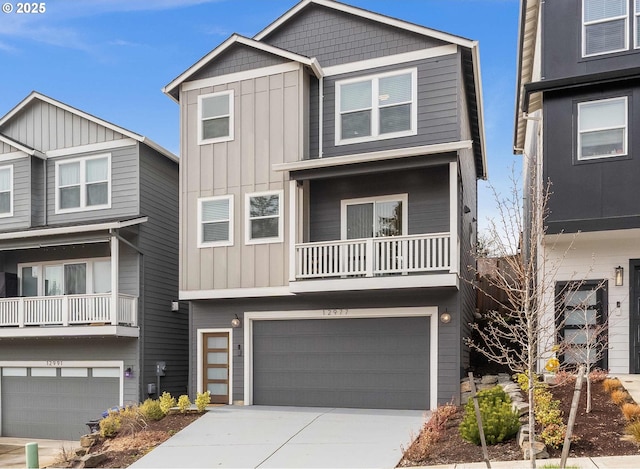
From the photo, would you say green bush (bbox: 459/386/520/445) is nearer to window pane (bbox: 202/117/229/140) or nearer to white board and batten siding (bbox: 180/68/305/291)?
white board and batten siding (bbox: 180/68/305/291)

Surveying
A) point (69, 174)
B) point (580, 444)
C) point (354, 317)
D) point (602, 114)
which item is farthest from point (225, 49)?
point (580, 444)

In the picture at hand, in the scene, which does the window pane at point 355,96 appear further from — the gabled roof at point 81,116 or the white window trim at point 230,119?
the gabled roof at point 81,116

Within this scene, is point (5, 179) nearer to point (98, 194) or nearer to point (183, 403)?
point (98, 194)

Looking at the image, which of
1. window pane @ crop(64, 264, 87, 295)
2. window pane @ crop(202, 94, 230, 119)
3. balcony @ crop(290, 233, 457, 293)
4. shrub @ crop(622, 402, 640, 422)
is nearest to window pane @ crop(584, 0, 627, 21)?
balcony @ crop(290, 233, 457, 293)

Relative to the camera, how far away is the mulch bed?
27.3ft

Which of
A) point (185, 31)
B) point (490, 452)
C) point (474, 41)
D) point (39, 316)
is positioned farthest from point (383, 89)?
point (39, 316)

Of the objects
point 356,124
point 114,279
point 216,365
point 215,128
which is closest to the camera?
point 356,124

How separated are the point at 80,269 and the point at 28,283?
1940 millimetres

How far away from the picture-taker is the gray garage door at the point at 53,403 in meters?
17.2

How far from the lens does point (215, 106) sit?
15.6 metres

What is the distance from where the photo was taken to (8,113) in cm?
1905

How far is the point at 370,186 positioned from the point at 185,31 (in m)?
6.98

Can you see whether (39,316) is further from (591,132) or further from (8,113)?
(591,132)

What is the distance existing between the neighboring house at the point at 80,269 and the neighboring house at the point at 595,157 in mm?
10804
